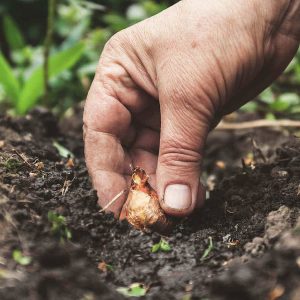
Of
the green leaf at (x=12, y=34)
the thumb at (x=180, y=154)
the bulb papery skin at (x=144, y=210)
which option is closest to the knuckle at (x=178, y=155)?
the thumb at (x=180, y=154)

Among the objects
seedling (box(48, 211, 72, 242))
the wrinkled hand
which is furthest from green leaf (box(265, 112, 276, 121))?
seedling (box(48, 211, 72, 242))

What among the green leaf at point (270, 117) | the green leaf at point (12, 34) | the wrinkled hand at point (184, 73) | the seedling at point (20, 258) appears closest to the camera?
the seedling at point (20, 258)

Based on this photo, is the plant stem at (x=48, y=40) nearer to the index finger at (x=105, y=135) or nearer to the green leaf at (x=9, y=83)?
the green leaf at (x=9, y=83)

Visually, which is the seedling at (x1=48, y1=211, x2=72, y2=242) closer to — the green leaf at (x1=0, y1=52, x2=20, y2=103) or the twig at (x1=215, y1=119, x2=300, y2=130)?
the twig at (x1=215, y1=119, x2=300, y2=130)

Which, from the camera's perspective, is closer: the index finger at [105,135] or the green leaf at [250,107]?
the index finger at [105,135]

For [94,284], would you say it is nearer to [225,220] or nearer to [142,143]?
[225,220]

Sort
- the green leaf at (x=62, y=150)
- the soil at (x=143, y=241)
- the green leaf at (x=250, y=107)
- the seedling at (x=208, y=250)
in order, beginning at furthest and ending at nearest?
the green leaf at (x=250, y=107), the green leaf at (x=62, y=150), the seedling at (x=208, y=250), the soil at (x=143, y=241)
